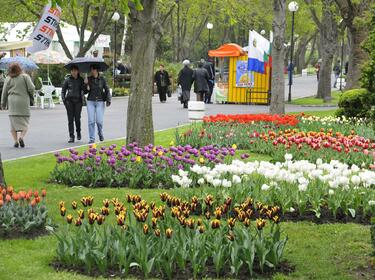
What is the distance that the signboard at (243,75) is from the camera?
31095mm

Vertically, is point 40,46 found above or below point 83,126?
above

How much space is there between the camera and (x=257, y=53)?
29.7m

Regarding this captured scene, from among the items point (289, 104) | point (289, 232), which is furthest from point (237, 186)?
point (289, 104)

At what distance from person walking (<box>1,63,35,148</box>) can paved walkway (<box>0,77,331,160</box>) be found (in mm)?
458

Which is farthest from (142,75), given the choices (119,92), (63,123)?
(119,92)

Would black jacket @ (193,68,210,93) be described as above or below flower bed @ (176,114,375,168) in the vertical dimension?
above

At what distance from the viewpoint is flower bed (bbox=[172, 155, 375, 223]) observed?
26.0 ft

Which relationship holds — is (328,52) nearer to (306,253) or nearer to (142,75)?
(142,75)

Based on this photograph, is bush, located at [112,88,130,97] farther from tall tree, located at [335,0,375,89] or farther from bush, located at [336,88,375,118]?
bush, located at [336,88,375,118]

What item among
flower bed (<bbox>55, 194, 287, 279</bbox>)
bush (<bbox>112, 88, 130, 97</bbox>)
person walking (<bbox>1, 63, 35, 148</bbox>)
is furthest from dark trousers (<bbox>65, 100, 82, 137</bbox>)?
bush (<bbox>112, 88, 130, 97</bbox>)

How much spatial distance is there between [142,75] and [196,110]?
7.17 m

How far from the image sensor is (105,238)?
19.7ft

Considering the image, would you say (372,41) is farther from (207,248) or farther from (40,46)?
(40,46)

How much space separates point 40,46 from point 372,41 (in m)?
14.9
